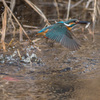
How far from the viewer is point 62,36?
371 centimetres

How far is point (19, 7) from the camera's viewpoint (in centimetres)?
622

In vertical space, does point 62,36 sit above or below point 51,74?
above

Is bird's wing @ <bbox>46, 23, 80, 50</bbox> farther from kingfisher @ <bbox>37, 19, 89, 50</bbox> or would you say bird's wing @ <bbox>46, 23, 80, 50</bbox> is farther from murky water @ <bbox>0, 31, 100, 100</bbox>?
murky water @ <bbox>0, 31, 100, 100</bbox>

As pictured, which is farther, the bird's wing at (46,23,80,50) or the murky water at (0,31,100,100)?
the bird's wing at (46,23,80,50)

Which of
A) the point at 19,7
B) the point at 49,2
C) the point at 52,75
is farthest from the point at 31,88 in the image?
the point at 49,2

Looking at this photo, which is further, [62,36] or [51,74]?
[62,36]

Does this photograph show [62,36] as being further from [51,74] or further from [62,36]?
[51,74]

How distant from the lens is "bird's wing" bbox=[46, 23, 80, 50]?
11.7 feet

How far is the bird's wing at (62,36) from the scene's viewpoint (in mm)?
3568

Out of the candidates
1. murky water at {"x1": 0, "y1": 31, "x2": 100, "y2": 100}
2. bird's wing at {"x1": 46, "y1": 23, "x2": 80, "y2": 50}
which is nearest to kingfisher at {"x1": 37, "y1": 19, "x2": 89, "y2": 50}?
bird's wing at {"x1": 46, "y1": 23, "x2": 80, "y2": 50}

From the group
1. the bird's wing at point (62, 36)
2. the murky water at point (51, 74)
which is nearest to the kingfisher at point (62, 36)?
the bird's wing at point (62, 36)

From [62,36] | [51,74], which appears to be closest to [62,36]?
[62,36]

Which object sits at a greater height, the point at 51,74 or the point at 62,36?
the point at 62,36

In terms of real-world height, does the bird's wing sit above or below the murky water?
above
